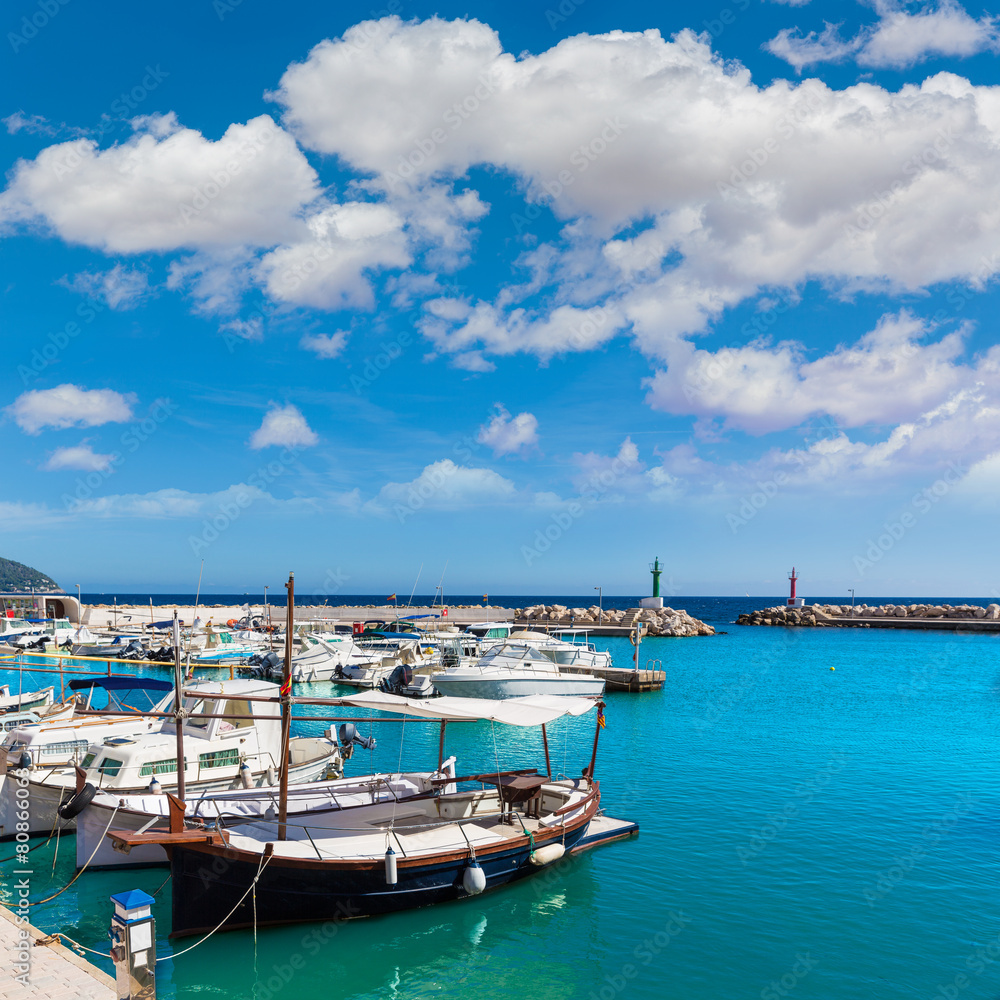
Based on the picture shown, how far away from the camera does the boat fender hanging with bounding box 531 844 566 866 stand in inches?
667

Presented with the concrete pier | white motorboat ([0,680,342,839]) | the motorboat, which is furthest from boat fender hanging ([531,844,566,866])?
the concrete pier

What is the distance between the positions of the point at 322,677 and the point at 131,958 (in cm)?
4025

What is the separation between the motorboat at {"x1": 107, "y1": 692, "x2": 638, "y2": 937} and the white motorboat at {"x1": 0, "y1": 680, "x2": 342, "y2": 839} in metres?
2.63

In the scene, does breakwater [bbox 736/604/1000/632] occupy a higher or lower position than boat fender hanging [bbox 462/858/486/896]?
lower

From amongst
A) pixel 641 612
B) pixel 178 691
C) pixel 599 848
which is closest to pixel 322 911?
pixel 178 691

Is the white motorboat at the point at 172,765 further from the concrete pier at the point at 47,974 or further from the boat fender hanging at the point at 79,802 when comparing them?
the concrete pier at the point at 47,974

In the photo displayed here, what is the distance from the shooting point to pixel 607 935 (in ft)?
49.7

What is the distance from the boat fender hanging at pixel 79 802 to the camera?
1608 centimetres

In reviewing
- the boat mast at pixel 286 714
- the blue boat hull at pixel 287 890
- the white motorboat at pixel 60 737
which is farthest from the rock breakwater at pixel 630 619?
the boat mast at pixel 286 714

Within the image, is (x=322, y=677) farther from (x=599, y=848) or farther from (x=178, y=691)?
(x=178, y=691)

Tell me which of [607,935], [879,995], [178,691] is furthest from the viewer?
[607,935]

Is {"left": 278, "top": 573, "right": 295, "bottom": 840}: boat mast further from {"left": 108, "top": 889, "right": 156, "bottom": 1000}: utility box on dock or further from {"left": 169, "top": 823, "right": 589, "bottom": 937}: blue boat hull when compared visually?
{"left": 108, "top": 889, "right": 156, "bottom": 1000}: utility box on dock

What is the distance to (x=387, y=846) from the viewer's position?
15320 mm

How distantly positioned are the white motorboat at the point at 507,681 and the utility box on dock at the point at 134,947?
31849mm
